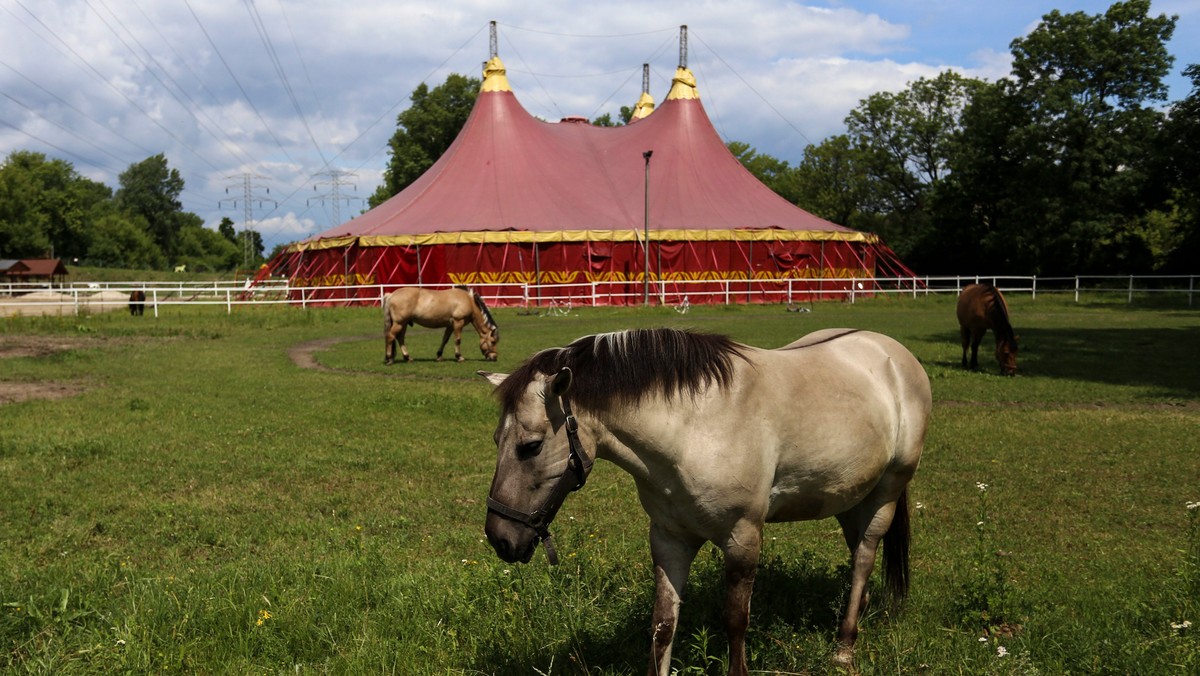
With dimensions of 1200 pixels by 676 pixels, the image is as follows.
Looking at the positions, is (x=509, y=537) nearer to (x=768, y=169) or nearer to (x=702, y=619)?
(x=702, y=619)

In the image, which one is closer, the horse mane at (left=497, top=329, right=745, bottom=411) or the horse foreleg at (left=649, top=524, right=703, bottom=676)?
the horse mane at (left=497, top=329, right=745, bottom=411)

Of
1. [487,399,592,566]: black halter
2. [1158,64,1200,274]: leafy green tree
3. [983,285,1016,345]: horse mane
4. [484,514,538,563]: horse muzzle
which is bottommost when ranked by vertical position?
[484,514,538,563]: horse muzzle

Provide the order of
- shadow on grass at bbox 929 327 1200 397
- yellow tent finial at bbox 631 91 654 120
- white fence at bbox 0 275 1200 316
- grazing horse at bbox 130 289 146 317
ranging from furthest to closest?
yellow tent finial at bbox 631 91 654 120
white fence at bbox 0 275 1200 316
grazing horse at bbox 130 289 146 317
shadow on grass at bbox 929 327 1200 397

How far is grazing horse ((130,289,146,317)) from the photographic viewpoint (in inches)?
1034

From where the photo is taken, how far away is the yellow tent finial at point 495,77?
1467 inches

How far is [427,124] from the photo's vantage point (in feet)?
197

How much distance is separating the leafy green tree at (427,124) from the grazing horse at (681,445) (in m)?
58.8

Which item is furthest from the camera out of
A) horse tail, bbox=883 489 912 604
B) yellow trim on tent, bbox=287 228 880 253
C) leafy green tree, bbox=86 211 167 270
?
leafy green tree, bbox=86 211 167 270

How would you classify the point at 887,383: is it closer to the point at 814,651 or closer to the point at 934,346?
the point at 814,651

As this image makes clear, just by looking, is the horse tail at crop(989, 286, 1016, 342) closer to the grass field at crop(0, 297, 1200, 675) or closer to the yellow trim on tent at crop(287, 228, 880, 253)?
the grass field at crop(0, 297, 1200, 675)

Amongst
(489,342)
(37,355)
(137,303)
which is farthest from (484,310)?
(137,303)

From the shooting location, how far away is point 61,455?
7.55 meters

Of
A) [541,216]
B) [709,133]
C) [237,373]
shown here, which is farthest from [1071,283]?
[237,373]

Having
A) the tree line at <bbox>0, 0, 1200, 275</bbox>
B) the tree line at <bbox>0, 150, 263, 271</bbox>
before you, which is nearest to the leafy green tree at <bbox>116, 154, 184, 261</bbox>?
the tree line at <bbox>0, 150, 263, 271</bbox>
